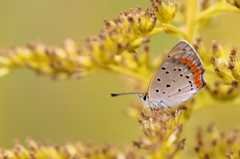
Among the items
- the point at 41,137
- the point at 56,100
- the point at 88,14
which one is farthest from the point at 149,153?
the point at 88,14

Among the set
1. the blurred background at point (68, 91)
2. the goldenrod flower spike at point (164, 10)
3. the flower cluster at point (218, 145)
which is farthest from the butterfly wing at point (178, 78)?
the blurred background at point (68, 91)

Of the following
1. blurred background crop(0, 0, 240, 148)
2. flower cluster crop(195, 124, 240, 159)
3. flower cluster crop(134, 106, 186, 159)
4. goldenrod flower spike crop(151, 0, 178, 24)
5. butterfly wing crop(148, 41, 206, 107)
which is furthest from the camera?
blurred background crop(0, 0, 240, 148)

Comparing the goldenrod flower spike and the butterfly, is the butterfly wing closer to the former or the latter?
the butterfly

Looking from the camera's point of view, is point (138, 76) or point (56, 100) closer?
point (138, 76)

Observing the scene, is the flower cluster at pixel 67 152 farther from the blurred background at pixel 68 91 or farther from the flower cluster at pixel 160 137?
the blurred background at pixel 68 91

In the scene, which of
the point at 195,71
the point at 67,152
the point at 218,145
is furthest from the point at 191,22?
the point at 67,152

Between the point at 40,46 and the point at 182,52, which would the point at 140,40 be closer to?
the point at 182,52

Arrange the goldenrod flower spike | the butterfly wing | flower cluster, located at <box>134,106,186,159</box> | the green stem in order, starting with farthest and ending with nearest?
the green stem → the butterfly wing → the goldenrod flower spike → flower cluster, located at <box>134,106,186,159</box>

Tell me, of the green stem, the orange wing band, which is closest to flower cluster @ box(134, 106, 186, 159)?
the orange wing band
